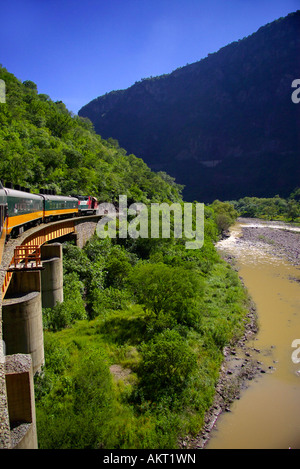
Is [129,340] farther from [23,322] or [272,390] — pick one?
[272,390]

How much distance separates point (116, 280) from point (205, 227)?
2771 cm

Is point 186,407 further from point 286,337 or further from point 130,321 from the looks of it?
point 286,337

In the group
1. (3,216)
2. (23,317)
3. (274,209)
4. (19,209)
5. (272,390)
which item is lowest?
(272,390)

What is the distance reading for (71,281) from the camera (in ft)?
76.3

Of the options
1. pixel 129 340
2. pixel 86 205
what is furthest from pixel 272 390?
pixel 86 205

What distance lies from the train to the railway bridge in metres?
0.87

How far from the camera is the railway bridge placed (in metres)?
7.54

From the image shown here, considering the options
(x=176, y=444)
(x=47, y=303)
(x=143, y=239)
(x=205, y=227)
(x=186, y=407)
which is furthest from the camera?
(x=205, y=227)

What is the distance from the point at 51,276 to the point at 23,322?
6.83 metres

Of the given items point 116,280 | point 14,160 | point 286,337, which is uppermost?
point 14,160

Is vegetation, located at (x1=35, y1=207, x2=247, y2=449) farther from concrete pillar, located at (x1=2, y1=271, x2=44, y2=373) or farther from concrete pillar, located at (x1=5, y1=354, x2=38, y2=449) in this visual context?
concrete pillar, located at (x1=5, y1=354, x2=38, y2=449)

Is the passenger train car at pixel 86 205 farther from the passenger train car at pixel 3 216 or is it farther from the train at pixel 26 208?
the passenger train car at pixel 3 216

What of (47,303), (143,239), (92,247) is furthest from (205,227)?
(47,303)

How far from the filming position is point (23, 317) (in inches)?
471
